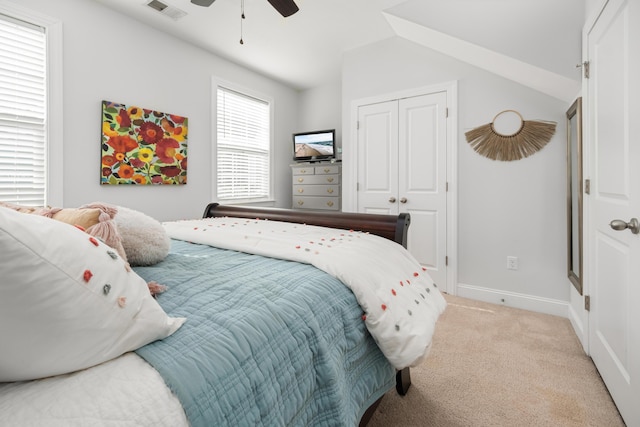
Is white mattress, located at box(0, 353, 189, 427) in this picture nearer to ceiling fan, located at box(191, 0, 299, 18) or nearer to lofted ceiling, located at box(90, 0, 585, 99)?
ceiling fan, located at box(191, 0, 299, 18)

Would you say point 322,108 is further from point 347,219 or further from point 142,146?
point 347,219

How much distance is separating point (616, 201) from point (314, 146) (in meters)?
3.61

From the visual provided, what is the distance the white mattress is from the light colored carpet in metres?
1.21

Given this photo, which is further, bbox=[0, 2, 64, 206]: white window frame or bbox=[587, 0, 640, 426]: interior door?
bbox=[0, 2, 64, 206]: white window frame

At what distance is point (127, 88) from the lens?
3.09 metres

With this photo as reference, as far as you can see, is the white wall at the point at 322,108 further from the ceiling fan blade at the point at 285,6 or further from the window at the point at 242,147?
the ceiling fan blade at the point at 285,6

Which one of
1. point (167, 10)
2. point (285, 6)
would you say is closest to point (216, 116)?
point (167, 10)

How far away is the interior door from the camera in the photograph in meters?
1.32

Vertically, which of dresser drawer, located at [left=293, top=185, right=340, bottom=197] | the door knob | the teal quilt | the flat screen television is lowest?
the teal quilt

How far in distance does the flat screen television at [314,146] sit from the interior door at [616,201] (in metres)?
3.02

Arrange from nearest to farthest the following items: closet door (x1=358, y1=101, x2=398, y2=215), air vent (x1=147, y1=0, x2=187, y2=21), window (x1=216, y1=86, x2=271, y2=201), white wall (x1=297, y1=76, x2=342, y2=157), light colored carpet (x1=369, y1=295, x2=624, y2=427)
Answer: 1. light colored carpet (x1=369, y1=295, x2=624, y2=427)
2. air vent (x1=147, y1=0, x2=187, y2=21)
3. closet door (x1=358, y1=101, x2=398, y2=215)
4. window (x1=216, y1=86, x2=271, y2=201)
5. white wall (x1=297, y1=76, x2=342, y2=157)

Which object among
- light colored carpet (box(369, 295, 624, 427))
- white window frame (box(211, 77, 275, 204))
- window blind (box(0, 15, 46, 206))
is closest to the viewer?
light colored carpet (box(369, 295, 624, 427))

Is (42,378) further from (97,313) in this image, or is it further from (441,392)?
(441,392)

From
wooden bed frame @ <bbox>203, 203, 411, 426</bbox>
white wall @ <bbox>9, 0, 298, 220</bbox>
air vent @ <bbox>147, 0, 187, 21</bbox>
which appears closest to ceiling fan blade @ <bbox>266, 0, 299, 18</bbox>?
air vent @ <bbox>147, 0, 187, 21</bbox>
